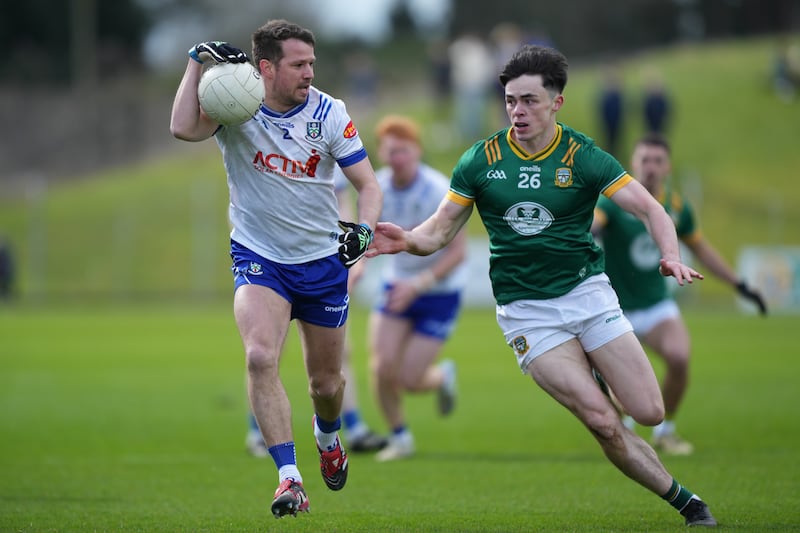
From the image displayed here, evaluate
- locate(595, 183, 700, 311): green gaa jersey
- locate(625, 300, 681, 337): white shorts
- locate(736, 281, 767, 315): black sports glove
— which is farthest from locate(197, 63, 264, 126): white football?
locate(625, 300, 681, 337): white shorts

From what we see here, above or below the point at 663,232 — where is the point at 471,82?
above

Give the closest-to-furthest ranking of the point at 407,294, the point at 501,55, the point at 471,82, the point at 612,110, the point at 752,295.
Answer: the point at 752,295 < the point at 407,294 < the point at 501,55 < the point at 612,110 < the point at 471,82

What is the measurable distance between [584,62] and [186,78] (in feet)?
181

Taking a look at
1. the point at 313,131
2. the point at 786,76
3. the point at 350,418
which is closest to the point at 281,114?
the point at 313,131

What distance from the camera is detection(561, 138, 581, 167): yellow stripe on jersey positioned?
6711 millimetres

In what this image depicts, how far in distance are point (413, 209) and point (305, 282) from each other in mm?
3497

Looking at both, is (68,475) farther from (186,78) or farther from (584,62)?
(584,62)

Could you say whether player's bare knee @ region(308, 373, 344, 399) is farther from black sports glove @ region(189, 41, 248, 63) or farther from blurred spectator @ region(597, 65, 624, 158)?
blurred spectator @ region(597, 65, 624, 158)

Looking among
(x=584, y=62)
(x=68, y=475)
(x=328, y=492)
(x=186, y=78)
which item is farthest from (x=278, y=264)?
(x=584, y=62)

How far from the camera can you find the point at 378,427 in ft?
40.8

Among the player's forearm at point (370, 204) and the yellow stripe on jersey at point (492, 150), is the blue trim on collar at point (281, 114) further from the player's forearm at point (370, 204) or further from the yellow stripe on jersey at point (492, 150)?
the yellow stripe on jersey at point (492, 150)

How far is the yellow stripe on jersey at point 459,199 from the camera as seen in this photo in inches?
273

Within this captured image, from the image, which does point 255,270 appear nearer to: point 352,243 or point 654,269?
point 352,243

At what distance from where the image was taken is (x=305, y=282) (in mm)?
7141
